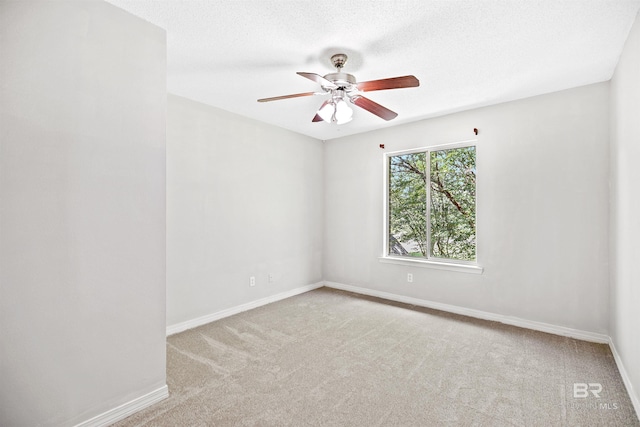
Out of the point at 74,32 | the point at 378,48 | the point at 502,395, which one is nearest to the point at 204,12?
the point at 74,32

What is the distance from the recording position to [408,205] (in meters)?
4.33

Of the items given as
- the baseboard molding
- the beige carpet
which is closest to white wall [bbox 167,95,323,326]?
the baseboard molding

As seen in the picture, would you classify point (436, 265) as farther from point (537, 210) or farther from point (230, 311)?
point (230, 311)

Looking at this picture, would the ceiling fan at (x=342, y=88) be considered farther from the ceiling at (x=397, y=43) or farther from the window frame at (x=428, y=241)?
the window frame at (x=428, y=241)

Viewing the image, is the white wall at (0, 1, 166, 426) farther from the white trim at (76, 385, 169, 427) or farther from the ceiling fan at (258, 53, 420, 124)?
the ceiling fan at (258, 53, 420, 124)

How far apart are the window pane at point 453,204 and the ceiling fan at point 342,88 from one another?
167cm

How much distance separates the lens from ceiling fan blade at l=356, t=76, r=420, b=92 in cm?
206

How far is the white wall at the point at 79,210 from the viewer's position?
4.91ft

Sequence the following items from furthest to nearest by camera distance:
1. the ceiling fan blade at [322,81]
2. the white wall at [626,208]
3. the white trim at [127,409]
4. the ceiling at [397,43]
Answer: the ceiling fan blade at [322,81] → the white wall at [626,208] → the ceiling at [397,43] → the white trim at [127,409]

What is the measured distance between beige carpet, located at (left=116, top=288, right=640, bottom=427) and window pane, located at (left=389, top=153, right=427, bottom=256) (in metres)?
1.14

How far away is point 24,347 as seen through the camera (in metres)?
1.52

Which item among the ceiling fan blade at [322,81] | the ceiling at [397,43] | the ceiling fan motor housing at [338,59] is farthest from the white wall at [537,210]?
the ceiling fan blade at [322,81]

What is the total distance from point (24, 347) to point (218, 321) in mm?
2042

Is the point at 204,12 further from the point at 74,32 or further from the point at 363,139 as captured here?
the point at 363,139
